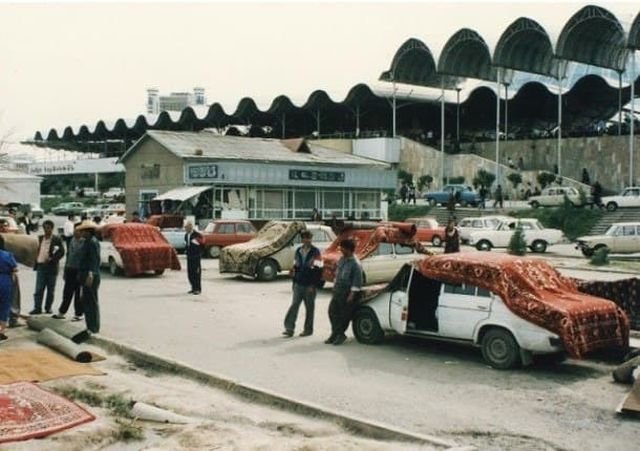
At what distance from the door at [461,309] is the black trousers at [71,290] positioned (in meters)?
6.07

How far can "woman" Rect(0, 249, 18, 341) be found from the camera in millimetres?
10961

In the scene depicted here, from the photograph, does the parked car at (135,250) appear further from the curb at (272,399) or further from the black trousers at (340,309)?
the black trousers at (340,309)

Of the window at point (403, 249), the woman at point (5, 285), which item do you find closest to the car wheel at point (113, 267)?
the window at point (403, 249)

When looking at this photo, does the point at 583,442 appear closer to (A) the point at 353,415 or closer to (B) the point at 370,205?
(A) the point at 353,415

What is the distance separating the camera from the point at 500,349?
9.64m

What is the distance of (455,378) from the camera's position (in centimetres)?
918

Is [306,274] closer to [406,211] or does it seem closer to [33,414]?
[33,414]

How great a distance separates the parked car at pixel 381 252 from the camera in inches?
667

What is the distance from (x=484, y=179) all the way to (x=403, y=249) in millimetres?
35562

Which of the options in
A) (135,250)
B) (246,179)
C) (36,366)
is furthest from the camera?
(246,179)

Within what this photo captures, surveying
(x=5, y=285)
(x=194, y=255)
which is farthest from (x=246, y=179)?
(x=5, y=285)

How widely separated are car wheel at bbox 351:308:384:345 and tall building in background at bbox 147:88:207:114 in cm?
11609

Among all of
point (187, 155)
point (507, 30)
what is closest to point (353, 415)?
point (187, 155)

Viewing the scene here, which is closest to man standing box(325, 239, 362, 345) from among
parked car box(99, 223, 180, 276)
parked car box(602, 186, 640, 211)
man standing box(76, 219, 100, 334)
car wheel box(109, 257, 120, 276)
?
man standing box(76, 219, 100, 334)
